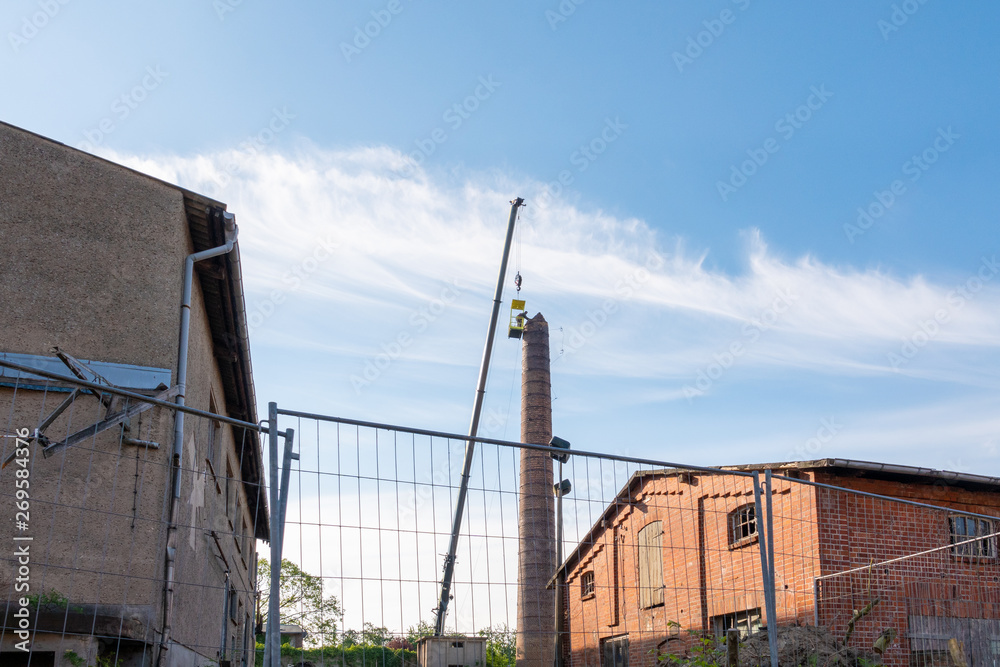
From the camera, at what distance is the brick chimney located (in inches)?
885

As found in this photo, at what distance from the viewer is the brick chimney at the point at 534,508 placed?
73.7 feet

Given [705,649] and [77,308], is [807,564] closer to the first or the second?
[705,649]

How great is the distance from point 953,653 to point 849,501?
549 centimetres

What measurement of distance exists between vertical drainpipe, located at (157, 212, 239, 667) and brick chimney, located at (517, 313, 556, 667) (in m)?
12.5

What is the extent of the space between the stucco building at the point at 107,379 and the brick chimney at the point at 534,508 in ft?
41.2

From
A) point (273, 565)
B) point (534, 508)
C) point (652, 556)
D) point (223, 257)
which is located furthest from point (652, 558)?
point (273, 565)

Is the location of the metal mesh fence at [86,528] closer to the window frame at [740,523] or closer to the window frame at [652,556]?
the window frame at [740,523]

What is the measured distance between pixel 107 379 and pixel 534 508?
1698 cm

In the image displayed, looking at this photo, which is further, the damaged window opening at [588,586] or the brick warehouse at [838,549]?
the damaged window opening at [588,586]

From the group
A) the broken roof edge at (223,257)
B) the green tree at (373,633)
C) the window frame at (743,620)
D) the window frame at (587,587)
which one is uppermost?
the broken roof edge at (223,257)
